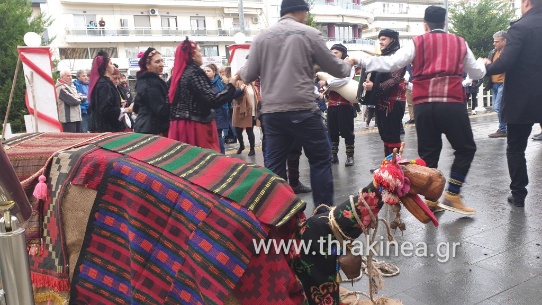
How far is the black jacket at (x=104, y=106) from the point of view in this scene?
496 centimetres

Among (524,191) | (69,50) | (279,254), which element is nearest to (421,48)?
(524,191)

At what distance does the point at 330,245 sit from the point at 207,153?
2.35 ft

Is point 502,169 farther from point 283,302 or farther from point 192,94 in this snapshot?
point 283,302

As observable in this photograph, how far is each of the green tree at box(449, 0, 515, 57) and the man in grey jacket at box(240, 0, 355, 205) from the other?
1829cm

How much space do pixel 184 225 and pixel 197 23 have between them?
3835 centimetres

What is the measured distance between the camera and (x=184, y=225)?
196 centimetres

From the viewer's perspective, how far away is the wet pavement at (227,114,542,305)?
273 cm

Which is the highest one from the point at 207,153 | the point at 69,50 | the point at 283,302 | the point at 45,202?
the point at 69,50

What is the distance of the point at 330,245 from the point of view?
2.07 m

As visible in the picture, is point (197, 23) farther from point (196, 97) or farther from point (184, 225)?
point (184, 225)

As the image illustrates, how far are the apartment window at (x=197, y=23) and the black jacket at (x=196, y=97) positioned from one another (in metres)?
35.1

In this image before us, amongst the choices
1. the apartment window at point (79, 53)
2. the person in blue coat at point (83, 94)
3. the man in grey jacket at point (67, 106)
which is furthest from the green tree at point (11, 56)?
the apartment window at point (79, 53)

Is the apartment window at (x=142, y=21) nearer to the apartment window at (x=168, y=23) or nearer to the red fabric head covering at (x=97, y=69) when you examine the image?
the apartment window at (x=168, y=23)

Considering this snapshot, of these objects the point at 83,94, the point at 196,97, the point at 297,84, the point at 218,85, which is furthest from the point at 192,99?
the point at 83,94
